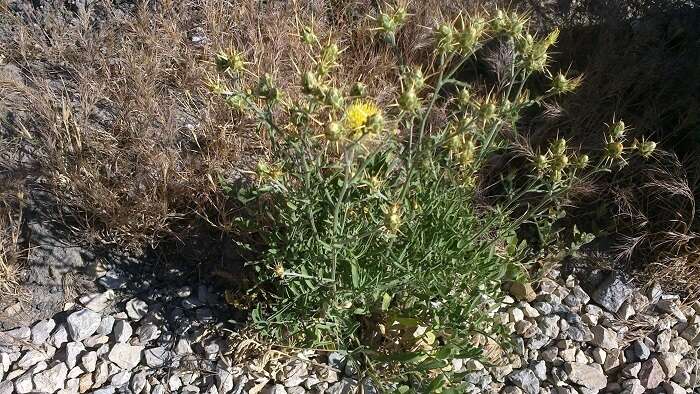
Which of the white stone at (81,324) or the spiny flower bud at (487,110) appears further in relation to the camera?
the white stone at (81,324)

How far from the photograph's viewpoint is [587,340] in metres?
2.86

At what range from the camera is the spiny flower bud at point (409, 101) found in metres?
1.68

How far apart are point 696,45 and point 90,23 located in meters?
3.31

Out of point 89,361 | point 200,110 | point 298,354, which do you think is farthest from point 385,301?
point 200,110

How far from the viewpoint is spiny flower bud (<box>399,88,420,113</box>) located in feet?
5.51

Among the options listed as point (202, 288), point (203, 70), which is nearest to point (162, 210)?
point (202, 288)

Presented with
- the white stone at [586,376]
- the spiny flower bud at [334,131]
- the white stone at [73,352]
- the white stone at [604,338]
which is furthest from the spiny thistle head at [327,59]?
the white stone at [604,338]

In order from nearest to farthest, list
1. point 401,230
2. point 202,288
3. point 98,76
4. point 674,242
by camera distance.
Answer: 1. point 401,230
2. point 202,288
3. point 674,242
4. point 98,76

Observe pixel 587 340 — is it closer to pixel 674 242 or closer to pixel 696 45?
pixel 674 242

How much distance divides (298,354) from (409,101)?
127 centimetres

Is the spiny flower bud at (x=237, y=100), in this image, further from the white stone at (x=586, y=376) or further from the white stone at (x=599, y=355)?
the white stone at (x=599, y=355)

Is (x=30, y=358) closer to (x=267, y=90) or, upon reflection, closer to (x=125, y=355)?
(x=125, y=355)

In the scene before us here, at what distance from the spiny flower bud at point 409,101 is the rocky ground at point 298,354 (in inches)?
46.3

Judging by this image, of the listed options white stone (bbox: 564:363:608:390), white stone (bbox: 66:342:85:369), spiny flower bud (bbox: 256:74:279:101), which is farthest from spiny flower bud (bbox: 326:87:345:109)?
white stone (bbox: 564:363:608:390)
